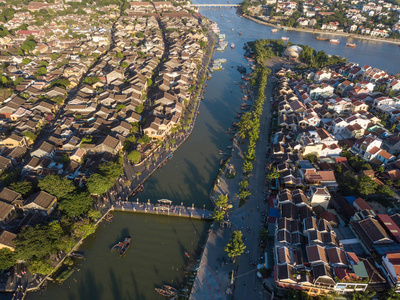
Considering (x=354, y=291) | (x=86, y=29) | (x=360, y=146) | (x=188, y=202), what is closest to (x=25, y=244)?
(x=188, y=202)

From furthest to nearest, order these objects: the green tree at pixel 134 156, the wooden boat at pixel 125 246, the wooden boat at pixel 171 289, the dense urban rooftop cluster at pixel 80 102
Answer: the green tree at pixel 134 156
the dense urban rooftop cluster at pixel 80 102
the wooden boat at pixel 125 246
the wooden boat at pixel 171 289

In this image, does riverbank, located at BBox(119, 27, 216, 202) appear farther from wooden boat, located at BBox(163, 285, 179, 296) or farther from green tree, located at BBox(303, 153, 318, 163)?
green tree, located at BBox(303, 153, 318, 163)

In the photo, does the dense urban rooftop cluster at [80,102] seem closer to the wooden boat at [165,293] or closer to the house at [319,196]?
the wooden boat at [165,293]

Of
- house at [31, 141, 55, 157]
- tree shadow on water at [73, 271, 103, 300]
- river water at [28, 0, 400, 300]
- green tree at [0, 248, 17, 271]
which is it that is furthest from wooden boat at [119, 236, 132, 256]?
house at [31, 141, 55, 157]

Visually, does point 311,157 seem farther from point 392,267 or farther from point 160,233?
point 160,233

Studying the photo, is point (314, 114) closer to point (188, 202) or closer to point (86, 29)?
point (188, 202)

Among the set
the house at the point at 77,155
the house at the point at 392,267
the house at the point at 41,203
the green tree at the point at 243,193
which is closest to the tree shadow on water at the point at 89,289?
the house at the point at 41,203
